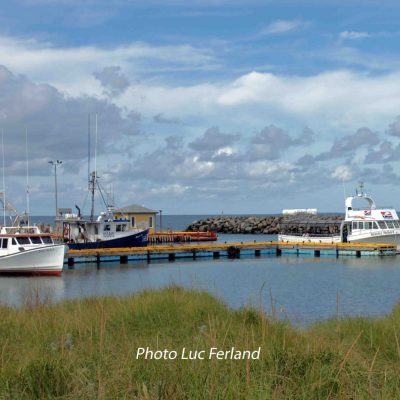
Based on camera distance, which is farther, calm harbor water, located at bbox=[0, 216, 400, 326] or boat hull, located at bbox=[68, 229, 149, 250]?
boat hull, located at bbox=[68, 229, 149, 250]

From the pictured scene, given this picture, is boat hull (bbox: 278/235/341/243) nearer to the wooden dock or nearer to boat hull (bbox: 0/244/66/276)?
the wooden dock

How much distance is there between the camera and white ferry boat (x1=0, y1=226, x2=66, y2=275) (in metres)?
42.1

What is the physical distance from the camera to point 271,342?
8766mm

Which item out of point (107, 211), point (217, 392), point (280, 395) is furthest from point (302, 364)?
point (107, 211)

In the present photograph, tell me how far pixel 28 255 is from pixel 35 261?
61 cm

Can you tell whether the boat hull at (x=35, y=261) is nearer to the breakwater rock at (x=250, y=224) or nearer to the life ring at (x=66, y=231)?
the life ring at (x=66, y=231)

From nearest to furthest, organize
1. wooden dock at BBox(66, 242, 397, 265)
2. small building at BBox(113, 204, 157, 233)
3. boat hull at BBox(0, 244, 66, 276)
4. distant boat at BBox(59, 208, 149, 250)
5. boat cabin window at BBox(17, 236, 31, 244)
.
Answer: boat hull at BBox(0, 244, 66, 276) → boat cabin window at BBox(17, 236, 31, 244) → wooden dock at BBox(66, 242, 397, 265) → distant boat at BBox(59, 208, 149, 250) → small building at BBox(113, 204, 157, 233)

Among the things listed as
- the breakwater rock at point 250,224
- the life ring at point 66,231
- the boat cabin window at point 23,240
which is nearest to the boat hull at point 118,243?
the life ring at point 66,231

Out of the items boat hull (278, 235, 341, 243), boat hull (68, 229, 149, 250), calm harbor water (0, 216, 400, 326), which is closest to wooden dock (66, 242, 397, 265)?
calm harbor water (0, 216, 400, 326)

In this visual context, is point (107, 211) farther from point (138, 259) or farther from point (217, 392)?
point (217, 392)

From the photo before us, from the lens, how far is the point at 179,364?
7.61 meters

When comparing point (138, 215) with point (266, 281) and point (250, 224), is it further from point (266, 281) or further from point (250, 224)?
point (250, 224)

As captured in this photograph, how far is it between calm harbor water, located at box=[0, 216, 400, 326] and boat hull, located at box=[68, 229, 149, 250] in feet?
15.9

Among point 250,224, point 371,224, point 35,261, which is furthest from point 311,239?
point 250,224
